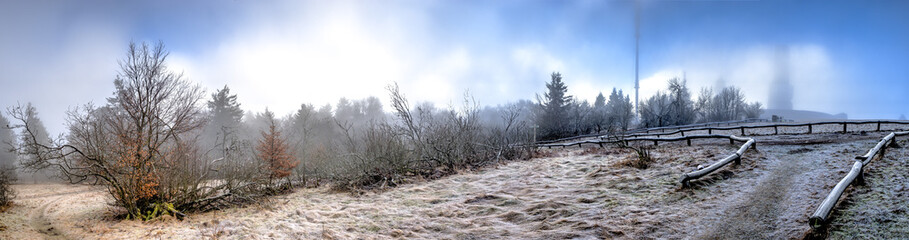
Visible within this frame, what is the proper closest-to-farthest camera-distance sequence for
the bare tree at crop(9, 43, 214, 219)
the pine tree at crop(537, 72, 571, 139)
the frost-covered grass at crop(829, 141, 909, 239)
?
the frost-covered grass at crop(829, 141, 909, 239) → the bare tree at crop(9, 43, 214, 219) → the pine tree at crop(537, 72, 571, 139)

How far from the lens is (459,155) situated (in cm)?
1426

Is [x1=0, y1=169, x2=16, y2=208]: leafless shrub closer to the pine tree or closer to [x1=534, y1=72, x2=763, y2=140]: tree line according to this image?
[x1=534, y1=72, x2=763, y2=140]: tree line

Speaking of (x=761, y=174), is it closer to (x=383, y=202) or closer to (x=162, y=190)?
(x=383, y=202)

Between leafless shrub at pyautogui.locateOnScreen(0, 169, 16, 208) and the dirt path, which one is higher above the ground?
the dirt path

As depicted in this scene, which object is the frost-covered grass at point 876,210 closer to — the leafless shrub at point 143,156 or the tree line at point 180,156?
the tree line at point 180,156

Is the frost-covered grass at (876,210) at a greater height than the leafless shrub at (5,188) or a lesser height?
greater

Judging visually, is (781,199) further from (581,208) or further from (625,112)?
(625,112)

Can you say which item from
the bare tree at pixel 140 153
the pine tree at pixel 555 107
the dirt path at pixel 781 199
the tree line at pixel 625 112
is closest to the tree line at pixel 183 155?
the bare tree at pixel 140 153

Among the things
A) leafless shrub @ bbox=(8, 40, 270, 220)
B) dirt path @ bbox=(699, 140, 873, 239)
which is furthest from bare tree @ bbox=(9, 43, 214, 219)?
dirt path @ bbox=(699, 140, 873, 239)

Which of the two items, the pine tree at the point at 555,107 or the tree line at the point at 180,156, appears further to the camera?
the pine tree at the point at 555,107

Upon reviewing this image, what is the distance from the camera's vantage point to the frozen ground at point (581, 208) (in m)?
5.29

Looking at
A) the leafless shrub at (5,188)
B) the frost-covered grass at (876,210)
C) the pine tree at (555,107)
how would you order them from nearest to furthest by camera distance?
1. the frost-covered grass at (876,210)
2. the leafless shrub at (5,188)
3. the pine tree at (555,107)

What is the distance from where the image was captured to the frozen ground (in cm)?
529

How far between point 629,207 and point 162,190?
1152cm
